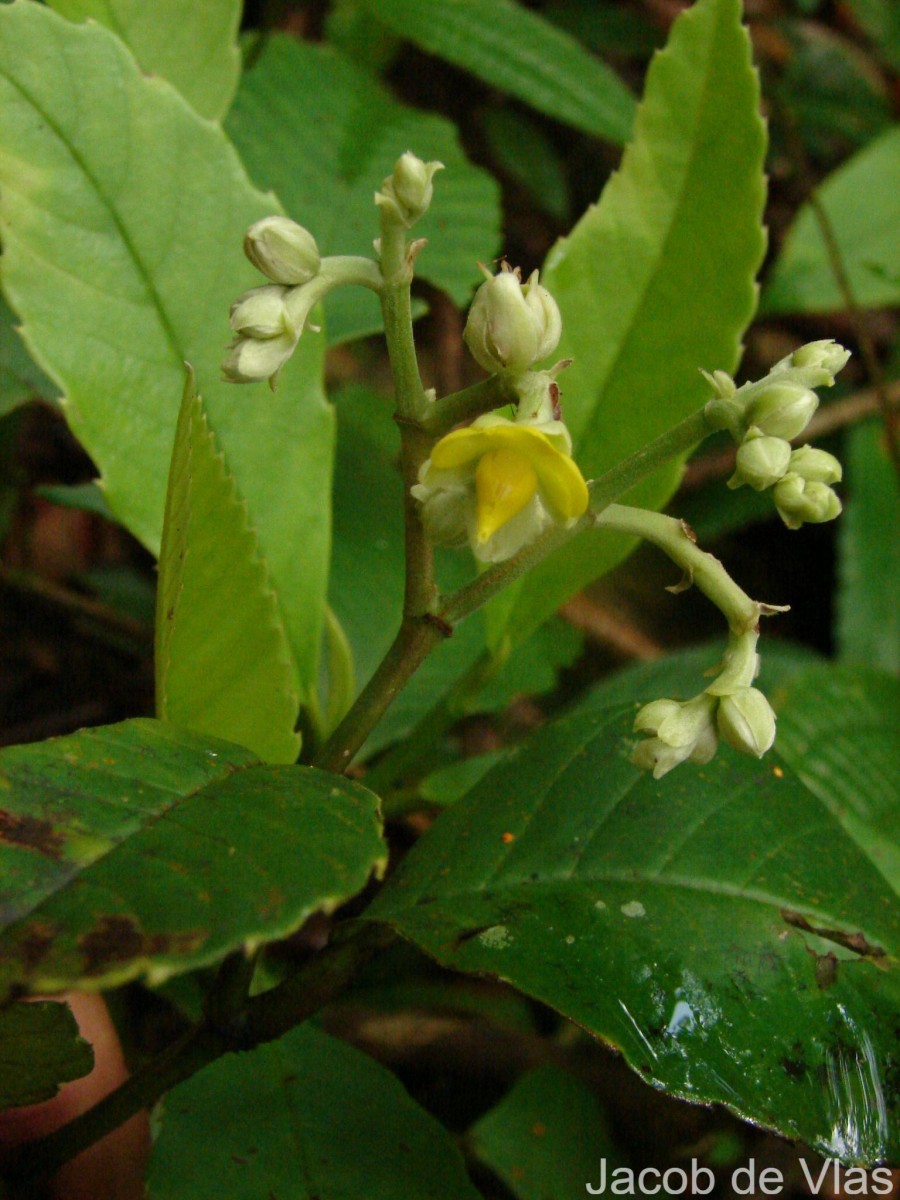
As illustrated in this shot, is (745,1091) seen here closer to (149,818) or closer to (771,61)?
(149,818)

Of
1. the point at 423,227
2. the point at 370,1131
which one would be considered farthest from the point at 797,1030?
the point at 423,227

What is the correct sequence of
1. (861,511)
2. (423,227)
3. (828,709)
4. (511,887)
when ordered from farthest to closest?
1. (861,511)
2. (423,227)
3. (828,709)
4. (511,887)

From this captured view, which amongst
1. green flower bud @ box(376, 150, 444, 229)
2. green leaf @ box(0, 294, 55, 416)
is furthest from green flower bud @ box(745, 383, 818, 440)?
green leaf @ box(0, 294, 55, 416)

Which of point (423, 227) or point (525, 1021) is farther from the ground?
point (423, 227)

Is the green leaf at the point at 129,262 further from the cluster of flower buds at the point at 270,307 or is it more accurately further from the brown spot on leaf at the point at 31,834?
the brown spot on leaf at the point at 31,834

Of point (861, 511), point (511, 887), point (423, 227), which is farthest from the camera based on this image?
point (861, 511)
